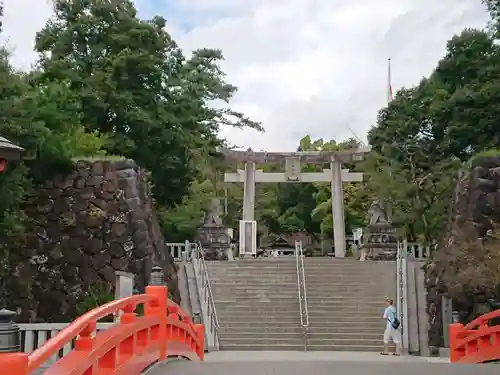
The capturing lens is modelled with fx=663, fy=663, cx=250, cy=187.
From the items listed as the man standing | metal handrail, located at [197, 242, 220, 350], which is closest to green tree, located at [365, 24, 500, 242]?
the man standing

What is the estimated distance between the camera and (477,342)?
10633 mm

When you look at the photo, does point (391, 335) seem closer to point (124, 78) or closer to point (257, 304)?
point (257, 304)

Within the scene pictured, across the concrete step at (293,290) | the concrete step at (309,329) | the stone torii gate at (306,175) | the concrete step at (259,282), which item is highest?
the stone torii gate at (306,175)

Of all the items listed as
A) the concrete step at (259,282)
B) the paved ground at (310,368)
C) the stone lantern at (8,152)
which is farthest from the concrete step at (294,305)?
the stone lantern at (8,152)

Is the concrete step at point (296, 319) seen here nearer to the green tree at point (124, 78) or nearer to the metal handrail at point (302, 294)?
the metal handrail at point (302, 294)

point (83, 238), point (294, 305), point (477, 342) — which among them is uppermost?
point (83, 238)

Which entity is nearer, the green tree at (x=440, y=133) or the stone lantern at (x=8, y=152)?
the stone lantern at (x=8, y=152)

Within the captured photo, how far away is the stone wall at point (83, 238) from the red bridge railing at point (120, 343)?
5.53 m

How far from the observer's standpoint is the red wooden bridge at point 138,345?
4047 millimetres

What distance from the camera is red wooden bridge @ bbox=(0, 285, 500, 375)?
405 centimetres

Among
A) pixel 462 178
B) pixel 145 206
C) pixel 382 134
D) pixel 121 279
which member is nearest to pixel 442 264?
pixel 462 178

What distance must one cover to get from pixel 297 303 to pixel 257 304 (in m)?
1.05

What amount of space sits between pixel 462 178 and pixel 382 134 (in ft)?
38.6

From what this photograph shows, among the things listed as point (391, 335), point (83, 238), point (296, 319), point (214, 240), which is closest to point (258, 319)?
point (296, 319)
